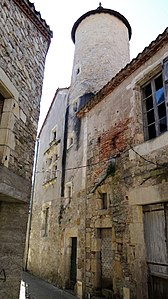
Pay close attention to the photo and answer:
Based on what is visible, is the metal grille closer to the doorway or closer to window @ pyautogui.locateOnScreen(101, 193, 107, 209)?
window @ pyautogui.locateOnScreen(101, 193, 107, 209)

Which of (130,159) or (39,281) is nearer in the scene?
(130,159)

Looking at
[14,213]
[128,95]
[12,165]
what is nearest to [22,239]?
[14,213]

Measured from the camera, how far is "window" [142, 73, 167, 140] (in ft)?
17.0

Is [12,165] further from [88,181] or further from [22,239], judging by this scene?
[88,181]

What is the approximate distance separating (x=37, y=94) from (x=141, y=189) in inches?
116

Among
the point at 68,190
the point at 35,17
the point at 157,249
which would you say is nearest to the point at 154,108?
the point at 157,249

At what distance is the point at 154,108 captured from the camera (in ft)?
17.8

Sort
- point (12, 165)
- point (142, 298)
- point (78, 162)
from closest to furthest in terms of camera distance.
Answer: point (12, 165), point (142, 298), point (78, 162)

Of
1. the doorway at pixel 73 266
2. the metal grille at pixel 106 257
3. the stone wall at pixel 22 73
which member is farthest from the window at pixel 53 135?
the stone wall at pixel 22 73

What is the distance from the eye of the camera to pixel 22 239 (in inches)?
149

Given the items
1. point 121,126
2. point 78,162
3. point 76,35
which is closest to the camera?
point 121,126

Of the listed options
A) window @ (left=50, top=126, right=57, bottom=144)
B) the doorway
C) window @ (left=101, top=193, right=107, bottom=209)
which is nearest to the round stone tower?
window @ (left=50, top=126, right=57, bottom=144)

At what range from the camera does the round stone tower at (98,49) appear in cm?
1019

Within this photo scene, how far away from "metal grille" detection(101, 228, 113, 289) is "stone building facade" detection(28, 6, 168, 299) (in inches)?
0.9
